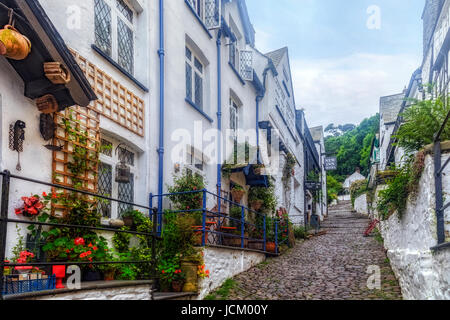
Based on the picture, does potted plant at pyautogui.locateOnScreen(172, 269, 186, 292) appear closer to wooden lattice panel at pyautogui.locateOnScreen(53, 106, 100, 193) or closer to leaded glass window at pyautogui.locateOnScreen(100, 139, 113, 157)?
wooden lattice panel at pyautogui.locateOnScreen(53, 106, 100, 193)

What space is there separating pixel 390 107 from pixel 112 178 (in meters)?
23.5

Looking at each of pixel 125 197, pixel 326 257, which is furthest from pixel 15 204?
pixel 326 257

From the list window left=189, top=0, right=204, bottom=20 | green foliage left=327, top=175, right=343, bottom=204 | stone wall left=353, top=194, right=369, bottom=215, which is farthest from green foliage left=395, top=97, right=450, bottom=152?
green foliage left=327, top=175, right=343, bottom=204

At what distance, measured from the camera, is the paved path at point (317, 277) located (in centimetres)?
741

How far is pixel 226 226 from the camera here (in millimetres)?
11250

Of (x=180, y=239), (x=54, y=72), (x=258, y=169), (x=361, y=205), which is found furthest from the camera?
Result: (x=361, y=205)

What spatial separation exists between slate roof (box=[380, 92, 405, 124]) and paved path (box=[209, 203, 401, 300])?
13791 mm

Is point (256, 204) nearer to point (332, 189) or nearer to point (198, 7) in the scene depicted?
point (198, 7)

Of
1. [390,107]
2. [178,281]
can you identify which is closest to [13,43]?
[178,281]

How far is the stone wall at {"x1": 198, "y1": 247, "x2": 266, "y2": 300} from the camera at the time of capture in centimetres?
758

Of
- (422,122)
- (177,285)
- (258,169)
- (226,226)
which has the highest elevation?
(258,169)

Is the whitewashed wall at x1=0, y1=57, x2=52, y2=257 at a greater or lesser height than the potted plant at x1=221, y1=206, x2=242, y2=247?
greater

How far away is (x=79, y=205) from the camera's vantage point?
6.07 metres
